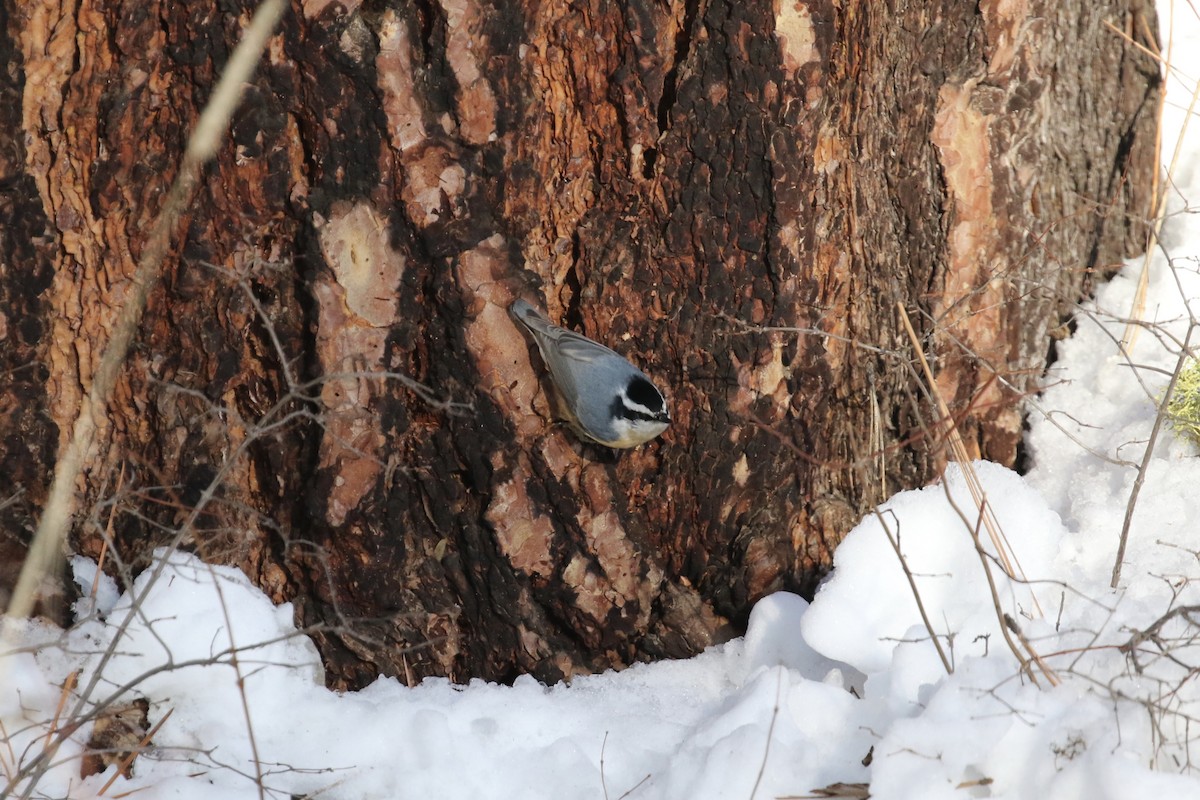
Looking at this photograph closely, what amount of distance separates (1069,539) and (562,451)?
3.46 ft

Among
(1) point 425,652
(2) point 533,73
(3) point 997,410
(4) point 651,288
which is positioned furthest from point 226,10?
(3) point 997,410

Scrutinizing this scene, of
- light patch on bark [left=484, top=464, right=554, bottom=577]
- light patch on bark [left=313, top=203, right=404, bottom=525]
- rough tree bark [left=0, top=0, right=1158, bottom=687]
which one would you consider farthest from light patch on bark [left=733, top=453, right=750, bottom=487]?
light patch on bark [left=313, top=203, right=404, bottom=525]

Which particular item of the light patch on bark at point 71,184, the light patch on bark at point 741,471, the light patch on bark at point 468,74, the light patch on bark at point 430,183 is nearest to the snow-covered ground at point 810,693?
the light patch on bark at point 741,471

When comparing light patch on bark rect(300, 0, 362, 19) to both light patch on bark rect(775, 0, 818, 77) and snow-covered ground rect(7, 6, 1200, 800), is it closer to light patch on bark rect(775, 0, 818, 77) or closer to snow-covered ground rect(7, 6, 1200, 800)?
light patch on bark rect(775, 0, 818, 77)

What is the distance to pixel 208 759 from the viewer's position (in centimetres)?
184

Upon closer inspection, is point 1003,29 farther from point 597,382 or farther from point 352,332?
point 352,332

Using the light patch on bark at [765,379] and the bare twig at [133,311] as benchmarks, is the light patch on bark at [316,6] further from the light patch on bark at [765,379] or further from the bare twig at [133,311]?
the light patch on bark at [765,379]

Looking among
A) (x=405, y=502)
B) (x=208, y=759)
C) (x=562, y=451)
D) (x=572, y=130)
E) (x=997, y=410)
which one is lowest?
(x=208, y=759)

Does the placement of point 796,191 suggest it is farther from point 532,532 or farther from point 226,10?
point 226,10

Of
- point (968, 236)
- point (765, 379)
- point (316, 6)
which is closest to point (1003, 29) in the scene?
point (968, 236)

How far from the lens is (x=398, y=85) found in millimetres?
1880

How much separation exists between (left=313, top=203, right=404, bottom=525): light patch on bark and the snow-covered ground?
1.05ft

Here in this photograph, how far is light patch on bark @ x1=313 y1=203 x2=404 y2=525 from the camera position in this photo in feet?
6.37

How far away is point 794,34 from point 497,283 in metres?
0.72
